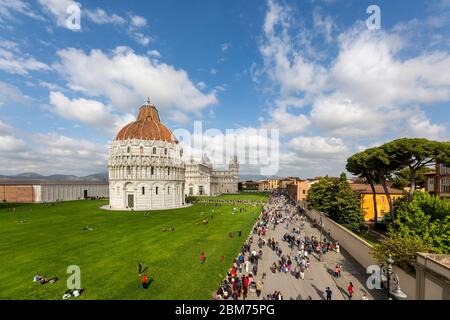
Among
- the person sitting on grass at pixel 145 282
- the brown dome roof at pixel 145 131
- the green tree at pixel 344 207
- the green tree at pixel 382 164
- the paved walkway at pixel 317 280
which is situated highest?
the brown dome roof at pixel 145 131

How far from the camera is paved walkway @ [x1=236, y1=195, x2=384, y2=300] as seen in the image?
49.7 feet

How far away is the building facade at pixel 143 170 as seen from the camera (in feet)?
189

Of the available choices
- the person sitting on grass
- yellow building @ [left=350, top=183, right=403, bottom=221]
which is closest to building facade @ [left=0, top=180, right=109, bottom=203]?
the person sitting on grass

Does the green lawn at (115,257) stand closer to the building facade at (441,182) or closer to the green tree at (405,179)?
the building facade at (441,182)

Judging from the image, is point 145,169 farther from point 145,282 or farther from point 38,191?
point 145,282

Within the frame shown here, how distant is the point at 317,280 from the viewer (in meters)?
17.3

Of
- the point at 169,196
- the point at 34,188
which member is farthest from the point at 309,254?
the point at 34,188

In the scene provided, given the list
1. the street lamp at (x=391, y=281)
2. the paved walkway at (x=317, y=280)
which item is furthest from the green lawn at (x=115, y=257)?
the street lamp at (x=391, y=281)

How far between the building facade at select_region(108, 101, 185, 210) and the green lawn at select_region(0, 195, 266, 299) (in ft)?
71.3

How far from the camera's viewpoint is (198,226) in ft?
115

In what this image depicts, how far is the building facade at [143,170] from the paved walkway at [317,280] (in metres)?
41.1

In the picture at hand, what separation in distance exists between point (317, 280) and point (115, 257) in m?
17.0

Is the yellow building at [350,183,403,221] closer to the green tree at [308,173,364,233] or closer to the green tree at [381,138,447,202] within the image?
the green tree at [308,173,364,233]
